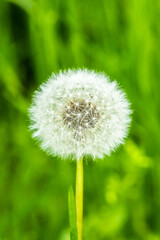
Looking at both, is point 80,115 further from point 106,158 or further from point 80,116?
point 106,158

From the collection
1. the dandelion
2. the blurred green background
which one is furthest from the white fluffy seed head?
the blurred green background

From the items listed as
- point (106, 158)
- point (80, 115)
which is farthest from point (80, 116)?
point (106, 158)

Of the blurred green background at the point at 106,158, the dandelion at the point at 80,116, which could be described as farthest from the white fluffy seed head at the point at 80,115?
the blurred green background at the point at 106,158

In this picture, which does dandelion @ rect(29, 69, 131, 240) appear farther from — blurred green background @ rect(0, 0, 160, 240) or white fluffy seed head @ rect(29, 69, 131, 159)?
blurred green background @ rect(0, 0, 160, 240)

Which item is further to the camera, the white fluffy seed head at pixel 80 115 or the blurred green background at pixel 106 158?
the blurred green background at pixel 106 158

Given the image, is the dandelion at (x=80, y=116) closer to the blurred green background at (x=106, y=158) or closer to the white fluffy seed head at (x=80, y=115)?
the white fluffy seed head at (x=80, y=115)

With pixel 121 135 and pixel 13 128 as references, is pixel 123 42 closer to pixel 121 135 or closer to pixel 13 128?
pixel 13 128

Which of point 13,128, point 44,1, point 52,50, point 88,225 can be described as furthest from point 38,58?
point 88,225
